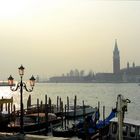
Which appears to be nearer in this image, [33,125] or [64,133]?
[64,133]

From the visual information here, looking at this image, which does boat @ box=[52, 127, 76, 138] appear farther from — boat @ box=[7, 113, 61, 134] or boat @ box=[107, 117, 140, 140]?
boat @ box=[107, 117, 140, 140]

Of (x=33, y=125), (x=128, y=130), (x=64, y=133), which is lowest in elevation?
(x=64, y=133)

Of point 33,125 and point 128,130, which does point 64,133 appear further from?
point 128,130

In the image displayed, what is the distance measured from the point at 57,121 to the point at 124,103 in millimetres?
19710

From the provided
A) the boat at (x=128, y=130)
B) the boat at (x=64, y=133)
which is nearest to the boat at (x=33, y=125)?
the boat at (x=64, y=133)

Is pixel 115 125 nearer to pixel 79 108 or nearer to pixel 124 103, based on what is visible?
pixel 124 103

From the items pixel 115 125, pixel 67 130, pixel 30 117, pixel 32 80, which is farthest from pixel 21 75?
pixel 30 117

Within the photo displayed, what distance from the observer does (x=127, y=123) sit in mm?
20469

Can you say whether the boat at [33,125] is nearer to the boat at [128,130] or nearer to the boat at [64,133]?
the boat at [64,133]

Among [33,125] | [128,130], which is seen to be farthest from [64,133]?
[128,130]

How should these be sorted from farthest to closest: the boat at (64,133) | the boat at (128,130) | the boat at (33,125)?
the boat at (33,125)
the boat at (64,133)
the boat at (128,130)

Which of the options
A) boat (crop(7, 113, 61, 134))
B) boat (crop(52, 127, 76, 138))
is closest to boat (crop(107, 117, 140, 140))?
boat (crop(52, 127, 76, 138))

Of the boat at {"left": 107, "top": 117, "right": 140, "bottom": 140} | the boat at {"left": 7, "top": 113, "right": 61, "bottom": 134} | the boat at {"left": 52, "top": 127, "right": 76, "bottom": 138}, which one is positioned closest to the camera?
the boat at {"left": 107, "top": 117, "right": 140, "bottom": 140}

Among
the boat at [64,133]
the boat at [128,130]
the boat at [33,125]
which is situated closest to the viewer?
the boat at [128,130]
